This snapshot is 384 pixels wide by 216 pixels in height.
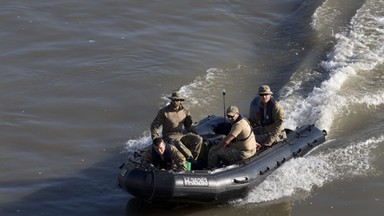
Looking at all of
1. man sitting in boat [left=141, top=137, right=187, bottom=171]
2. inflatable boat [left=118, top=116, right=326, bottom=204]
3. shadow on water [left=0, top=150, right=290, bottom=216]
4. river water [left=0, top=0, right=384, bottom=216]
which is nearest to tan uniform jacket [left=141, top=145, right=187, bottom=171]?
man sitting in boat [left=141, top=137, right=187, bottom=171]

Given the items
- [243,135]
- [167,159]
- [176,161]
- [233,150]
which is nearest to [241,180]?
[233,150]

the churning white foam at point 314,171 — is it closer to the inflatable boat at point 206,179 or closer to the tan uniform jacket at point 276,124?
the inflatable boat at point 206,179

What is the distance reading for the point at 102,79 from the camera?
55.4 ft

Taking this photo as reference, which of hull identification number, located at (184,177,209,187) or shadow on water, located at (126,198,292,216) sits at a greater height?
hull identification number, located at (184,177,209,187)

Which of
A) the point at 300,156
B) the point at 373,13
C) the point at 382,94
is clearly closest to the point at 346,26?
the point at 373,13

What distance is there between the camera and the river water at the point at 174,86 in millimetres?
12836

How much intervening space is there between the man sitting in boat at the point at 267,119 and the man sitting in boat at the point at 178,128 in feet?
4.03

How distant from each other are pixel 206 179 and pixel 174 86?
5030 millimetres

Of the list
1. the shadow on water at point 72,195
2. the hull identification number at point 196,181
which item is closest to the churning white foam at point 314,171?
the hull identification number at point 196,181

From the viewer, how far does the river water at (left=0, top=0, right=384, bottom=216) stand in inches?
505

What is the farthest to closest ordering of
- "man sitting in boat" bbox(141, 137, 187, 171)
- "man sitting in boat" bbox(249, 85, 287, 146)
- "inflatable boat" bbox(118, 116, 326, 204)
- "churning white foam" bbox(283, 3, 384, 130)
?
"churning white foam" bbox(283, 3, 384, 130)
"man sitting in boat" bbox(249, 85, 287, 146)
"man sitting in boat" bbox(141, 137, 187, 171)
"inflatable boat" bbox(118, 116, 326, 204)

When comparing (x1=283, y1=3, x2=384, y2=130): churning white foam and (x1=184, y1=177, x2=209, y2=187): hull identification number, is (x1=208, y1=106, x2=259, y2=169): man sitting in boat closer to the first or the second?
(x1=184, y1=177, x2=209, y2=187): hull identification number

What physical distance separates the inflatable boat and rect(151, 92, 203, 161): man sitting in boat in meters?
0.25

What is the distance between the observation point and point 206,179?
11961 millimetres
